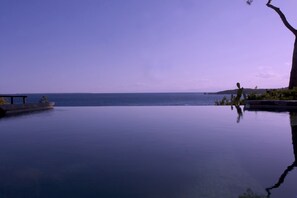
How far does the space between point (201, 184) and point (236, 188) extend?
0.44 m

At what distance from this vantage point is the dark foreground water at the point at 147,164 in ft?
13.0

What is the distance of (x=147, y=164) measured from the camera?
5.18 m

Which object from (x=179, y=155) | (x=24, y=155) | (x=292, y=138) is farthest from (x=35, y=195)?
(x=292, y=138)

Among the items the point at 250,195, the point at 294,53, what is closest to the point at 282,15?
the point at 294,53

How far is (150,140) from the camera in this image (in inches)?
294

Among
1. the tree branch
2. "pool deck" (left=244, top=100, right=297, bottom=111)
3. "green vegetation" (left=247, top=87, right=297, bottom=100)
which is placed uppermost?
the tree branch

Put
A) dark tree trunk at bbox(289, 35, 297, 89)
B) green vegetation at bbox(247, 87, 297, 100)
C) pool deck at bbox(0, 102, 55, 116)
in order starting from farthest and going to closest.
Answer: dark tree trunk at bbox(289, 35, 297, 89) → green vegetation at bbox(247, 87, 297, 100) → pool deck at bbox(0, 102, 55, 116)

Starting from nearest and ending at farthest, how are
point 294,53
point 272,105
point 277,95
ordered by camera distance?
point 272,105
point 277,95
point 294,53

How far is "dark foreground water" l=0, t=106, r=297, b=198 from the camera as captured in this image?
3960mm

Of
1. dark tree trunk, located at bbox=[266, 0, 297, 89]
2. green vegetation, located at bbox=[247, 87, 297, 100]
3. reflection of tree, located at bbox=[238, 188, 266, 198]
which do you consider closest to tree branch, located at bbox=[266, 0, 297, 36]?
dark tree trunk, located at bbox=[266, 0, 297, 89]

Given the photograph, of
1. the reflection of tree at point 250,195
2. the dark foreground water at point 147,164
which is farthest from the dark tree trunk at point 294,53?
the reflection of tree at point 250,195

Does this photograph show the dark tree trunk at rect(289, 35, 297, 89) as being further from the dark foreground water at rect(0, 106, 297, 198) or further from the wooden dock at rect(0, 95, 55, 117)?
the wooden dock at rect(0, 95, 55, 117)

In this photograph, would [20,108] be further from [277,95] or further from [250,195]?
[250,195]

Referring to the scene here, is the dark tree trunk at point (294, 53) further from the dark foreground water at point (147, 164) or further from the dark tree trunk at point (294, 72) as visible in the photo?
the dark foreground water at point (147, 164)
